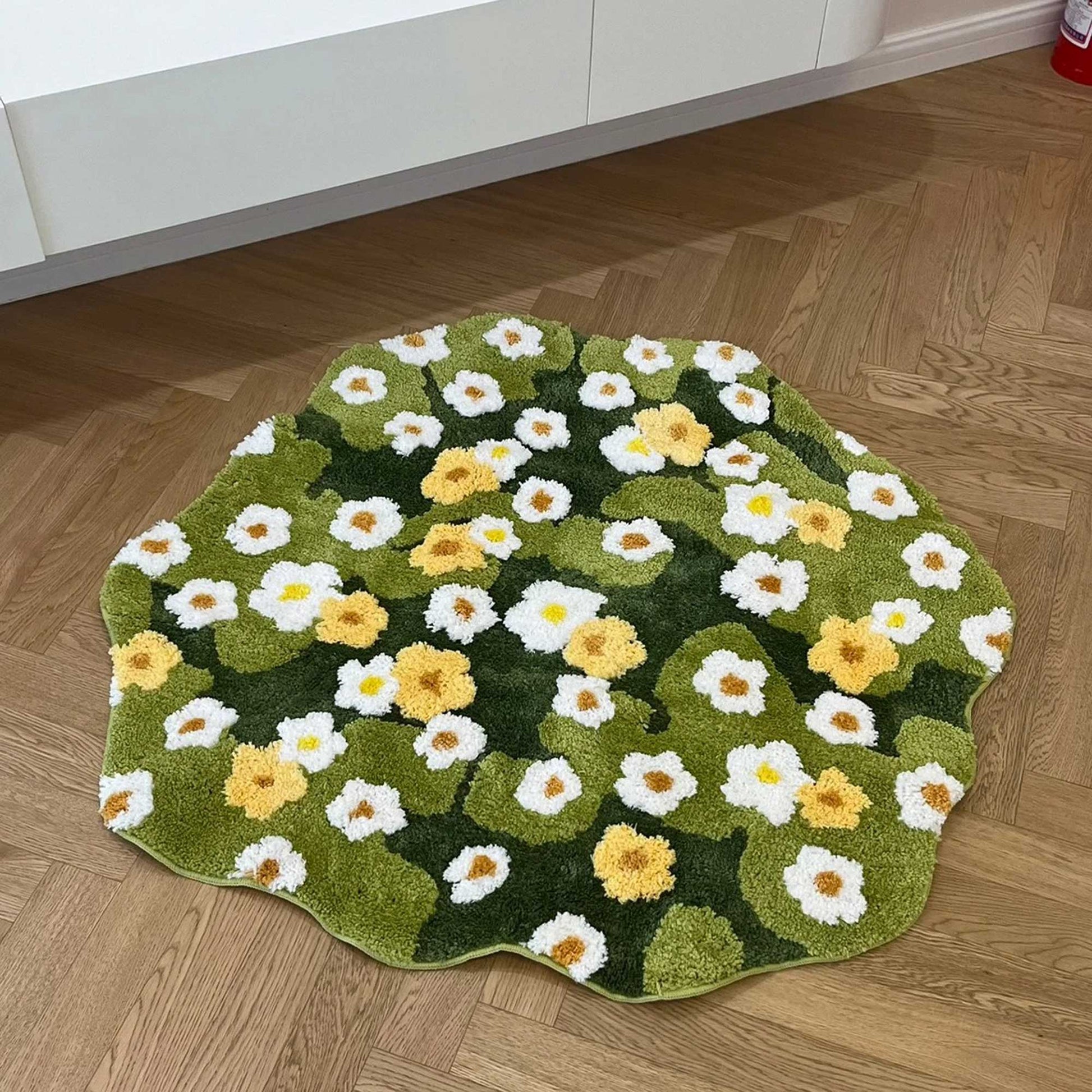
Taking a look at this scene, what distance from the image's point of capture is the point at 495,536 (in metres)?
1.92

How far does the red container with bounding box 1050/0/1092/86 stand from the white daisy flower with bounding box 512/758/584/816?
6.65 ft

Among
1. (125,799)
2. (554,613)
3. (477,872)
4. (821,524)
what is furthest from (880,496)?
(125,799)

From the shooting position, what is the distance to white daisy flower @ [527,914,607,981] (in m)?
1.48

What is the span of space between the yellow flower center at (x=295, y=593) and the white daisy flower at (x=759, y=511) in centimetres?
59

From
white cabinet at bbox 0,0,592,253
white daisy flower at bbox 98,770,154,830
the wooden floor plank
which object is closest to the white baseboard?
the wooden floor plank

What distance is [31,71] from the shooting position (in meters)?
1.71

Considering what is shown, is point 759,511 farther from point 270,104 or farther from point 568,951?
point 270,104

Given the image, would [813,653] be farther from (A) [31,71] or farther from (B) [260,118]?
(A) [31,71]

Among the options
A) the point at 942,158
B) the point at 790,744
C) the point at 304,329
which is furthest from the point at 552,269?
the point at 790,744

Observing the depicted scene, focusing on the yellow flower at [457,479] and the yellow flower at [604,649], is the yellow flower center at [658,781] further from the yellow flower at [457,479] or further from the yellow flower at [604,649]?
the yellow flower at [457,479]

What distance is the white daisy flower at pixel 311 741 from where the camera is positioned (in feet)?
5.42

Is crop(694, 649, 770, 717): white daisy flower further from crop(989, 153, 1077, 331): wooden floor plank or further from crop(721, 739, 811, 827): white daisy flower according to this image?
crop(989, 153, 1077, 331): wooden floor plank

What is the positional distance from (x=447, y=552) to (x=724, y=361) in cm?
61

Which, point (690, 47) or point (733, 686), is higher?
point (690, 47)
